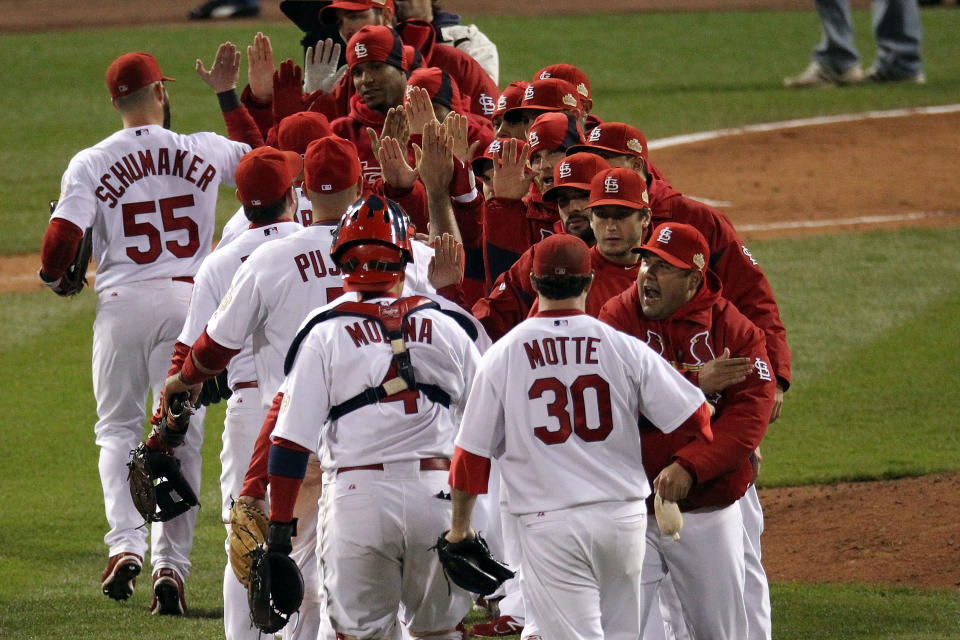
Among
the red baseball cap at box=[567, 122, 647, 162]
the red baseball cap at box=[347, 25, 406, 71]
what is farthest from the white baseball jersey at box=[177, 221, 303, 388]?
the red baseball cap at box=[347, 25, 406, 71]

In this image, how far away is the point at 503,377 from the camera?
424cm

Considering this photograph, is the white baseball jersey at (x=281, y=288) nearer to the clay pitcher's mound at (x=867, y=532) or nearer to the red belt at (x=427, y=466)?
the red belt at (x=427, y=466)

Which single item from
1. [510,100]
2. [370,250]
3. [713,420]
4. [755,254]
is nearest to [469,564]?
[370,250]

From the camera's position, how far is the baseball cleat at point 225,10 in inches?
925

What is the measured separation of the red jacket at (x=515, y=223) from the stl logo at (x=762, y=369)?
1.30 meters

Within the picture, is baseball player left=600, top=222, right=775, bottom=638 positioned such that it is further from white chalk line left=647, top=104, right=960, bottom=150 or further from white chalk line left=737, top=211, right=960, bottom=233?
white chalk line left=647, top=104, right=960, bottom=150

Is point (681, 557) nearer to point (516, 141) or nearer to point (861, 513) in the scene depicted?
point (516, 141)

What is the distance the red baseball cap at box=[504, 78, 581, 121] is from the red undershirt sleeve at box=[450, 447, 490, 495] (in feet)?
7.74

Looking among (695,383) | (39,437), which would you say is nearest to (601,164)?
(695,383)

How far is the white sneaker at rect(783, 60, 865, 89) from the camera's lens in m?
18.7

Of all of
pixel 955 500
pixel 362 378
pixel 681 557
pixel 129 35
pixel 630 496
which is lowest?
pixel 129 35

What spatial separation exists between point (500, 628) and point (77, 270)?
2.43 m

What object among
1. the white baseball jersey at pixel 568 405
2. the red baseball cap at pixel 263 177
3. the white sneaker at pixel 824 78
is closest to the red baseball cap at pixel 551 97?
the red baseball cap at pixel 263 177

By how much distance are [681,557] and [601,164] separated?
1.46 meters
